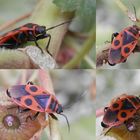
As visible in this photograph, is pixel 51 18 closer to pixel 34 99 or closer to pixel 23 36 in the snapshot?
pixel 23 36

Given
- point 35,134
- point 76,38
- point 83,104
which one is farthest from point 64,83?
point 35,134

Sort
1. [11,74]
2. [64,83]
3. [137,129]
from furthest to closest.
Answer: [64,83], [11,74], [137,129]

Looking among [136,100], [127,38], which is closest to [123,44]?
[127,38]

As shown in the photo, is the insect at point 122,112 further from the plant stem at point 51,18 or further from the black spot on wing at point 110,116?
the plant stem at point 51,18

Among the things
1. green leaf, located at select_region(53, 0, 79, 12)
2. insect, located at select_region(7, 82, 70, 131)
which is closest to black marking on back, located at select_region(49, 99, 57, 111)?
insect, located at select_region(7, 82, 70, 131)

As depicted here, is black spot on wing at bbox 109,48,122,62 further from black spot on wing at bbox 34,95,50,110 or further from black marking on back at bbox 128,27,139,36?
black spot on wing at bbox 34,95,50,110

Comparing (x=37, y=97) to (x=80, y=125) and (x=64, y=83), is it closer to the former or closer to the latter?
(x=80, y=125)
